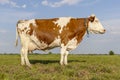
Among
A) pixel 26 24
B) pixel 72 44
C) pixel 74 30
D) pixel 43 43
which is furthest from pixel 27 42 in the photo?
pixel 74 30

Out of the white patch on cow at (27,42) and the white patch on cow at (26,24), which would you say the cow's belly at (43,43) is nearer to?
the white patch on cow at (27,42)

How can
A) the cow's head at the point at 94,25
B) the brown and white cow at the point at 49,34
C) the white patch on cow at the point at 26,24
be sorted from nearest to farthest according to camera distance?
1. the brown and white cow at the point at 49,34
2. the white patch on cow at the point at 26,24
3. the cow's head at the point at 94,25

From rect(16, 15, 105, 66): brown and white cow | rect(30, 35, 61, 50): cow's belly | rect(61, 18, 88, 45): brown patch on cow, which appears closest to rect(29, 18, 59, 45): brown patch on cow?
rect(16, 15, 105, 66): brown and white cow

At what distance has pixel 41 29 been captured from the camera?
21016 millimetres

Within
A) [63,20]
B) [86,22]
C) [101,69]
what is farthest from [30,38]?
[101,69]

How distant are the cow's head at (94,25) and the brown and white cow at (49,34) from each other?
643 millimetres

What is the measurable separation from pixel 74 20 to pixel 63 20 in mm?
736

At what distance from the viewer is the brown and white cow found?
2091 cm

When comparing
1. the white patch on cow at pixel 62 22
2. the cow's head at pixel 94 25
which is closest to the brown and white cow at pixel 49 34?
the white patch on cow at pixel 62 22

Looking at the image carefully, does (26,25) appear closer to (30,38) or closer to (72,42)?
(30,38)

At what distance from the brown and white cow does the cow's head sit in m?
0.64

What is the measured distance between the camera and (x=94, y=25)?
22047 mm

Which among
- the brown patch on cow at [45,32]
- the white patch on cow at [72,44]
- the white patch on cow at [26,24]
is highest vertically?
the white patch on cow at [26,24]

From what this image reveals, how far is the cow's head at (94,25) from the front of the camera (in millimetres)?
21891
